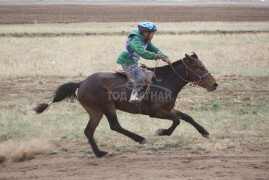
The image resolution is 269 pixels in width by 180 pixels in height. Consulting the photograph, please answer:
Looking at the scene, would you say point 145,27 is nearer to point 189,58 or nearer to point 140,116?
point 189,58

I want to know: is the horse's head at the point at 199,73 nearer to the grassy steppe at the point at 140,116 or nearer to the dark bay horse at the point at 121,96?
the dark bay horse at the point at 121,96

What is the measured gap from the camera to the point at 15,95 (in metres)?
16.6

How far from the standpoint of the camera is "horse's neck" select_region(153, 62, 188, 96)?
9.99m

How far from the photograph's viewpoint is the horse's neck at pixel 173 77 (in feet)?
32.8

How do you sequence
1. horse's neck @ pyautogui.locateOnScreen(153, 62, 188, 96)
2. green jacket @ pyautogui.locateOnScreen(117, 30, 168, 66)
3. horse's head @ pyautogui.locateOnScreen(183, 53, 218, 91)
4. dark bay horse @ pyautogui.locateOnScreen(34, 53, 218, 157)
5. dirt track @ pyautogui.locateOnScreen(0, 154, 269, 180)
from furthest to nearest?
horse's head @ pyautogui.locateOnScreen(183, 53, 218, 91) < horse's neck @ pyautogui.locateOnScreen(153, 62, 188, 96) < dark bay horse @ pyautogui.locateOnScreen(34, 53, 218, 157) < green jacket @ pyautogui.locateOnScreen(117, 30, 168, 66) < dirt track @ pyautogui.locateOnScreen(0, 154, 269, 180)

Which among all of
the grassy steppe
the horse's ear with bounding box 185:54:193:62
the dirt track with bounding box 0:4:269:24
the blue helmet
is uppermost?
the blue helmet

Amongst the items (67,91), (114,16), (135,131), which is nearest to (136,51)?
(67,91)

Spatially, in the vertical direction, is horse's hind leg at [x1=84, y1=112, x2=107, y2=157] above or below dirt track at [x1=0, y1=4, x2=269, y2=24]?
above

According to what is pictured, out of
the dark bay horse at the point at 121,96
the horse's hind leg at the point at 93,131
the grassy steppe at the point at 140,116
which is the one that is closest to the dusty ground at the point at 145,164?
the horse's hind leg at the point at 93,131

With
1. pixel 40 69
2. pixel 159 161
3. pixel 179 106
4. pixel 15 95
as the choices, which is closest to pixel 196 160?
pixel 159 161

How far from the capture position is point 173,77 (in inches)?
397

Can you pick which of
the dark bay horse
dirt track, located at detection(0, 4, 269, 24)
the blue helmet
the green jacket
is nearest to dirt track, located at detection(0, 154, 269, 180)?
the dark bay horse

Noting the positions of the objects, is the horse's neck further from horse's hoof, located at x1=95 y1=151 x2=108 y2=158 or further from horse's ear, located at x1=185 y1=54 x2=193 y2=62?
horse's hoof, located at x1=95 y1=151 x2=108 y2=158

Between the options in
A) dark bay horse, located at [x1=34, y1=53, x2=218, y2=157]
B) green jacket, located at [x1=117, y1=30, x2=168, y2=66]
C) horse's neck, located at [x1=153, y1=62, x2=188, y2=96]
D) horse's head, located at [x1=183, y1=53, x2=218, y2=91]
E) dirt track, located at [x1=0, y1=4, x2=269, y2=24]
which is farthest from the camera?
dirt track, located at [x1=0, y1=4, x2=269, y2=24]
